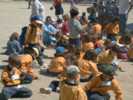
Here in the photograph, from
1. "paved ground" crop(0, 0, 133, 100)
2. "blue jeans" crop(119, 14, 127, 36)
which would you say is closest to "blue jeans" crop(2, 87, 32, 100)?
"paved ground" crop(0, 0, 133, 100)

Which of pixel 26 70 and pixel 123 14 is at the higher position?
pixel 123 14

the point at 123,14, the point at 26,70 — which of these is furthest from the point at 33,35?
the point at 123,14

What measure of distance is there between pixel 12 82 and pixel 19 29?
983 centimetres

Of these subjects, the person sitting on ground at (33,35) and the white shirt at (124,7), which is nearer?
the person sitting on ground at (33,35)

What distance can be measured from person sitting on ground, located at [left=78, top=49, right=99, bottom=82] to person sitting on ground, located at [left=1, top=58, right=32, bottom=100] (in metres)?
1.68

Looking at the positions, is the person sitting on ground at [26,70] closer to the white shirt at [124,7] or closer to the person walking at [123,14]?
the person walking at [123,14]

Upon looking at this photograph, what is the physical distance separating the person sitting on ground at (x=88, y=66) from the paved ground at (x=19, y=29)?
0.83 meters

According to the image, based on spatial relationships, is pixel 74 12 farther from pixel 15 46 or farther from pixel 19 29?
pixel 19 29

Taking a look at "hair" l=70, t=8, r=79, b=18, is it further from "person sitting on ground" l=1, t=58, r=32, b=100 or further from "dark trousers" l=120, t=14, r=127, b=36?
"dark trousers" l=120, t=14, r=127, b=36

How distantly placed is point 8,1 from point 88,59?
21.4m

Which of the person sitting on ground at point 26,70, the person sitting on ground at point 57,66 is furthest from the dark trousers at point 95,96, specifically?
the person sitting on ground at point 57,66

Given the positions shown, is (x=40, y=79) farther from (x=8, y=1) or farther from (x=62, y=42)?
(x=8, y=1)

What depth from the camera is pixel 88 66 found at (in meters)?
11.7

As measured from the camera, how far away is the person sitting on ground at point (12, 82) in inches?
407
